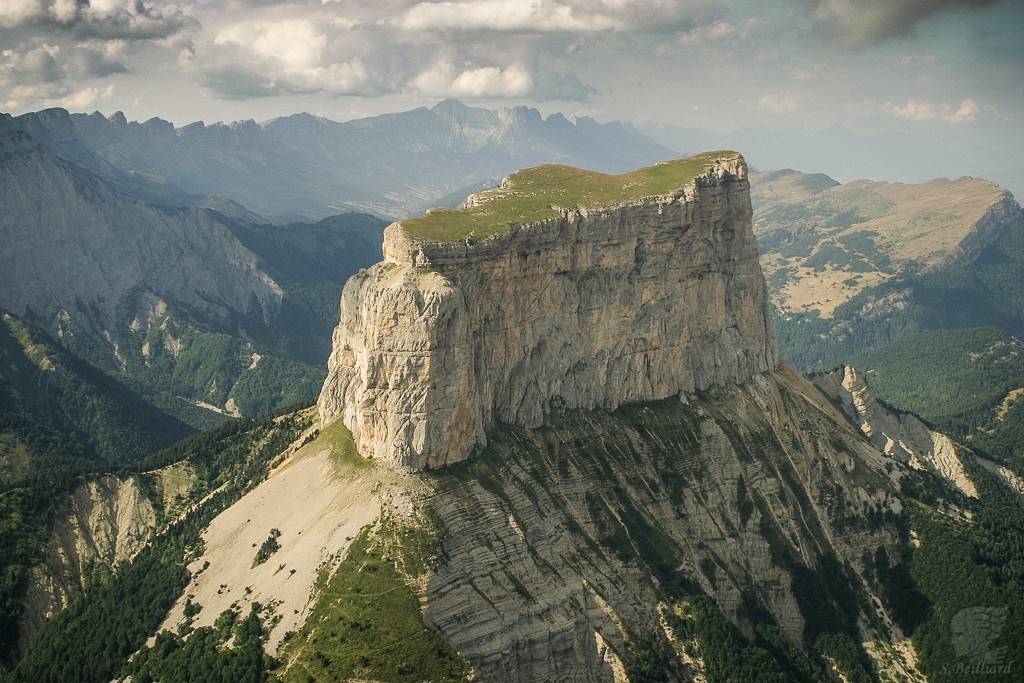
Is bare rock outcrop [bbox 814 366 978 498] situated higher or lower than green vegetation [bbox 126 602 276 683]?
higher

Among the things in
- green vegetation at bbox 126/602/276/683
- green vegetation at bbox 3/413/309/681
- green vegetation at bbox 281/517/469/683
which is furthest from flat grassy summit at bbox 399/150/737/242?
green vegetation at bbox 126/602/276/683

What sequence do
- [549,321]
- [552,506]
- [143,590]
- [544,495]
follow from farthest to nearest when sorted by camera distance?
[549,321]
[544,495]
[552,506]
[143,590]

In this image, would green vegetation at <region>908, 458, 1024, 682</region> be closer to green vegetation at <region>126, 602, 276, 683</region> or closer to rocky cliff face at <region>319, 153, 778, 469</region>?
rocky cliff face at <region>319, 153, 778, 469</region>

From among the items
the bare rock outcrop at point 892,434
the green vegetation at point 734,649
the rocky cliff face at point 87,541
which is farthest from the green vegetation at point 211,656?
the bare rock outcrop at point 892,434

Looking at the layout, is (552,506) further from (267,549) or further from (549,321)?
(267,549)

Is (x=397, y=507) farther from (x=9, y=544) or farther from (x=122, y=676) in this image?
(x=9, y=544)

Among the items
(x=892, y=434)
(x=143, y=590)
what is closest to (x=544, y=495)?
(x=143, y=590)

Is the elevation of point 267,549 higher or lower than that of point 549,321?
lower
